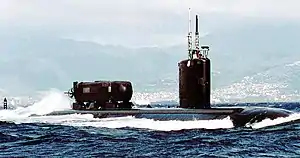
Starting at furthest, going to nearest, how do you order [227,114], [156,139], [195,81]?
[195,81], [227,114], [156,139]

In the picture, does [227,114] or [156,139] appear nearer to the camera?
[156,139]

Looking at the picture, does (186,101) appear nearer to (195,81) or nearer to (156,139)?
(195,81)

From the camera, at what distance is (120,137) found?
32750 mm

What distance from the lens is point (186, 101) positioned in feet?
151

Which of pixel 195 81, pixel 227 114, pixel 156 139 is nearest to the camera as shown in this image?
pixel 156 139

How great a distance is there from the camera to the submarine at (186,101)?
3838 cm

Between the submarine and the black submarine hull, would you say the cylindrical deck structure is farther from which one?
the black submarine hull

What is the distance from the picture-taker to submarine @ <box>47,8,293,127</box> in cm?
3838

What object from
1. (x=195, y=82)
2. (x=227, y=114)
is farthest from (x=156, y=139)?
(x=195, y=82)

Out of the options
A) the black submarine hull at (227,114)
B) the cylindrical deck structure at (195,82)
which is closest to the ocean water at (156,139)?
the black submarine hull at (227,114)

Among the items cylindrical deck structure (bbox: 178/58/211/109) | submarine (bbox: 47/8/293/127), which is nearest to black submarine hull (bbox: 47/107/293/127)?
submarine (bbox: 47/8/293/127)

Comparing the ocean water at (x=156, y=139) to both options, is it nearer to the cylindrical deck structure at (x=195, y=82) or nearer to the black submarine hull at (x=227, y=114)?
the black submarine hull at (x=227, y=114)

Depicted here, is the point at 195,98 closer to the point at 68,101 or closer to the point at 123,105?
the point at 123,105

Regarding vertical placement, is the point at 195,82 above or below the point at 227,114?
above
